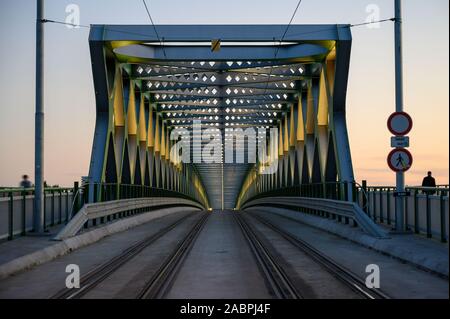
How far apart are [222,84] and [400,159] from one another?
19.3 meters

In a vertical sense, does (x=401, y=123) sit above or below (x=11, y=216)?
above

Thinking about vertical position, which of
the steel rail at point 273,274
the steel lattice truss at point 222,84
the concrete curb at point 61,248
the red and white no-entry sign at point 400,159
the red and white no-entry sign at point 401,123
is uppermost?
the steel lattice truss at point 222,84

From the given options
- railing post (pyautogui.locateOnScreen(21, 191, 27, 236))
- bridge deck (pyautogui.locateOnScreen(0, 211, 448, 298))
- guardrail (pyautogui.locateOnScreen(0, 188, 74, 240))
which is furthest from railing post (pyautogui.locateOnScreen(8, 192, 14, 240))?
railing post (pyautogui.locateOnScreen(21, 191, 27, 236))

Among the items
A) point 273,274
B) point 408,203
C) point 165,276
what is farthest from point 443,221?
point 165,276

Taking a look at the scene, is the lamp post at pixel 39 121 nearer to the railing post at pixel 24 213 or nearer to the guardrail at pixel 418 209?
the railing post at pixel 24 213

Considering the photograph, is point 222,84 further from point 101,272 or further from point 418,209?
point 101,272

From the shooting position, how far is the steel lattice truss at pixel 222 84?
24266 mm

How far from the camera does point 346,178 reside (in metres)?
23.0

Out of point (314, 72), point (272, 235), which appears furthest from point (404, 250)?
point (314, 72)

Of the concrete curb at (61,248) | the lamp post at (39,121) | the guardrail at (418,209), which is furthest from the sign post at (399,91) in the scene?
the lamp post at (39,121)

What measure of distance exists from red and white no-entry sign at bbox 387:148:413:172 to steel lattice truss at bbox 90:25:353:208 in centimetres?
767

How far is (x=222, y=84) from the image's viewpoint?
111 feet

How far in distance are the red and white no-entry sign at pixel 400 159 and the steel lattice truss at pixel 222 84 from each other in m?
7.67

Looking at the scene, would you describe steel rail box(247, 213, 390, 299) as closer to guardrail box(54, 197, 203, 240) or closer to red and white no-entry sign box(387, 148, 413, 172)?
red and white no-entry sign box(387, 148, 413, 172)
